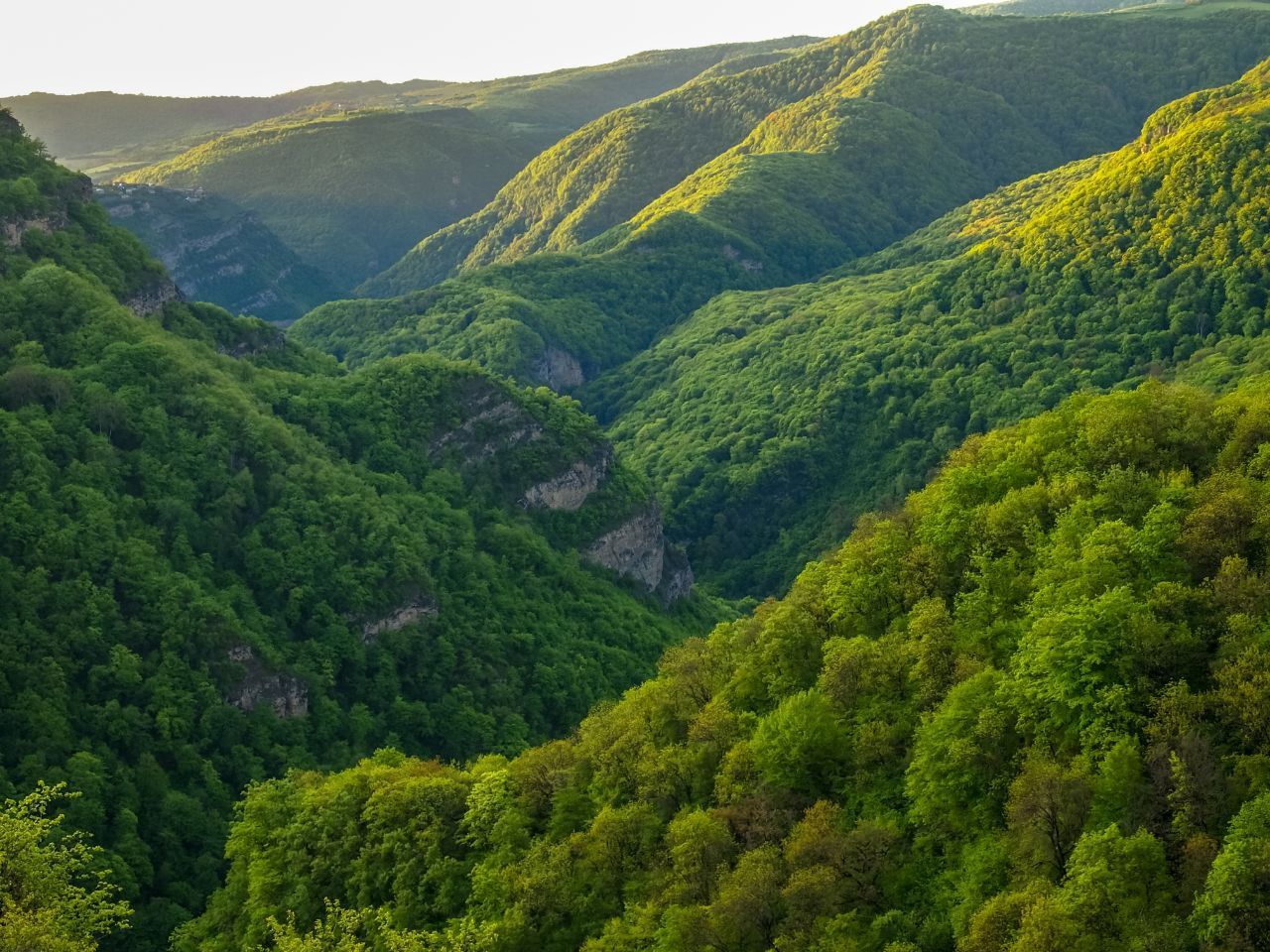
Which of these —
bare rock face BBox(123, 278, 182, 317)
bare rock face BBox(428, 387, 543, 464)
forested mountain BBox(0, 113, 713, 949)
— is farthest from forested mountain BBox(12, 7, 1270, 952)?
bare rock face BBox(428, 387, 543, 464)

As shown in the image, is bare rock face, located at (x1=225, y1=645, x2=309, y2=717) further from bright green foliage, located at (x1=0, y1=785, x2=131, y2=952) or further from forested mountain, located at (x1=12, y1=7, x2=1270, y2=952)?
bright green foliage, located at (x1=0, y1=785, x2=131, y2=952)

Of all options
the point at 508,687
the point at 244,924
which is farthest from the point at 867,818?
the point at 508,687

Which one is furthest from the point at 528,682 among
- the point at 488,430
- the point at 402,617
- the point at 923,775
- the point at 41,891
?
the point at 923,775

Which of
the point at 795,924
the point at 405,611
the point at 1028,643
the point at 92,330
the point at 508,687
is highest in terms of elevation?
the point at 92,330

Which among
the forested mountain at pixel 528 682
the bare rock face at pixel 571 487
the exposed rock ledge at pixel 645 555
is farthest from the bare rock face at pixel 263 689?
the exposed rock ledge at pixel 645 555

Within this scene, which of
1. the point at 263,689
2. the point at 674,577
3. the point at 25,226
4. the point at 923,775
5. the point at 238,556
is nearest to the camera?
the point at 923,775

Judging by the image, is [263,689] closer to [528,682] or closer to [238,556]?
[238,556]

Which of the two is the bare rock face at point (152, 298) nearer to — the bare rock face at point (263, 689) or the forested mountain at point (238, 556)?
the forested mountain at point (238, 556)

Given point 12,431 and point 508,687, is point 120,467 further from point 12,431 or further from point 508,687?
point 508,687
